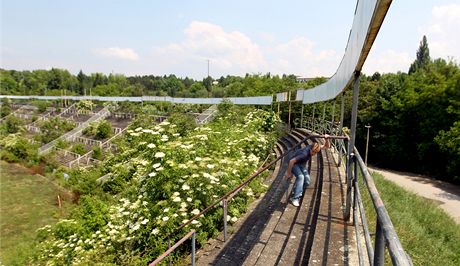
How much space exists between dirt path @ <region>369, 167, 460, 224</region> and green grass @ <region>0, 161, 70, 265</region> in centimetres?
2018

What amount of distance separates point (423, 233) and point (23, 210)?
1950 cm

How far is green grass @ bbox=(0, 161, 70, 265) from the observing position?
11.4 meters

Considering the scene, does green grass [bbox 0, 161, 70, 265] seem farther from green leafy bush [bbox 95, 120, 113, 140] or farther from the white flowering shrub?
green leafy bush [bbox 95, 120, 113, 140]

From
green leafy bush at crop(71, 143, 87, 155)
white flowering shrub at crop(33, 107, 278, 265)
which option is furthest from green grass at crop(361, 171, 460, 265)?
green leafy bush at crop(71, 143, 87, 155)

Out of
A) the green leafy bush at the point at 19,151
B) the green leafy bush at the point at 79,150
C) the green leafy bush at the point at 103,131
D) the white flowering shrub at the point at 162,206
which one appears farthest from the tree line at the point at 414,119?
the green leafy bush at the point at 19,151

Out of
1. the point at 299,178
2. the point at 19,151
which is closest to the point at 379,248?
the point at 299,178

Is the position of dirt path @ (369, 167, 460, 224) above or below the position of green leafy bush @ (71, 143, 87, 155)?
below

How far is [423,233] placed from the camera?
7.52 meters

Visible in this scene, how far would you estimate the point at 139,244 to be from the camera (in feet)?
14.8

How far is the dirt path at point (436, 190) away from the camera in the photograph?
16.6 metres

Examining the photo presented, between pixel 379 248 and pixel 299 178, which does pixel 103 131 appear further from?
pixel 379 248

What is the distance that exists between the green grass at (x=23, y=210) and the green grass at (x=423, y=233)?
10142 mm

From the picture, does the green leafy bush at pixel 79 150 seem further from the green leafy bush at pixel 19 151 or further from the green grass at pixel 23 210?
the green leafy bush at pixel 19 151

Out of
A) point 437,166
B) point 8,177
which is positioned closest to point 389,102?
point 437,166
